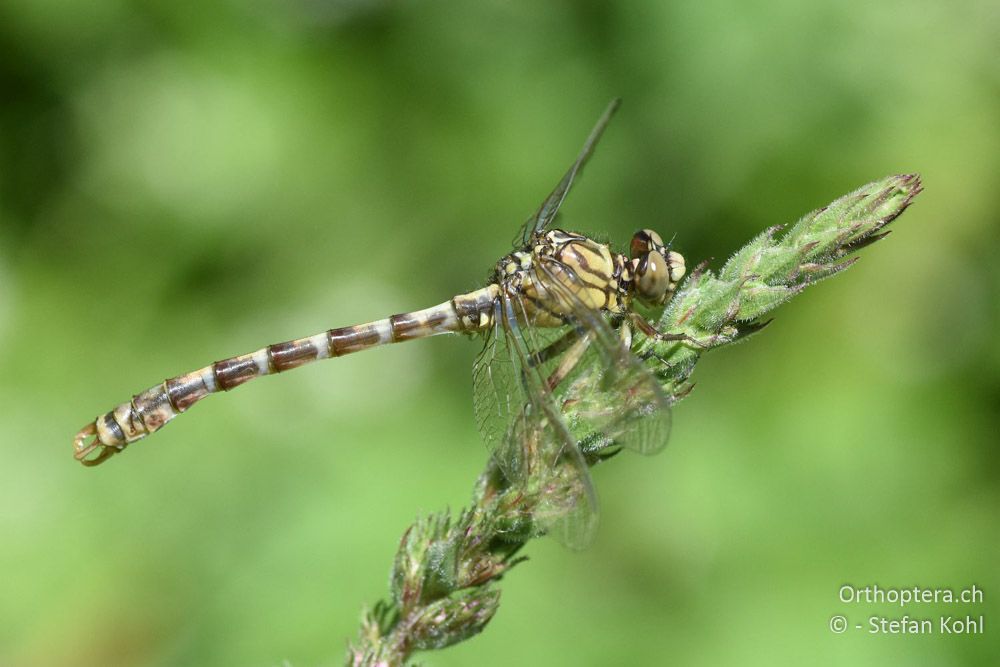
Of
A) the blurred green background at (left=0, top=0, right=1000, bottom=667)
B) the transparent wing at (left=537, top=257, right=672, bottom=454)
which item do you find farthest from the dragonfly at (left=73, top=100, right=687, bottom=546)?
the blurred green background at (left=0, top=0, right=1000, bottom=667)

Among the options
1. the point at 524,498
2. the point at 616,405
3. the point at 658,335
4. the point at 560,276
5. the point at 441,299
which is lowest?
the point at 524,498

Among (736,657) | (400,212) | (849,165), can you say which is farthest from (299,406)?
(849,165)

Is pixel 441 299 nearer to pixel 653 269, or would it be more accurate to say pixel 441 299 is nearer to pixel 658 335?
pixel 653 269

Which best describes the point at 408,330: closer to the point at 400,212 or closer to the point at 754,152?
the point at 400,212

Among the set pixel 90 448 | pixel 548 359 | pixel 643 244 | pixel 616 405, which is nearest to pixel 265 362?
pixel 90 448

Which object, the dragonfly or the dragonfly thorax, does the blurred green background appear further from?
the dragonfly thorax

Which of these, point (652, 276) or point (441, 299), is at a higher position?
point (441, 299)

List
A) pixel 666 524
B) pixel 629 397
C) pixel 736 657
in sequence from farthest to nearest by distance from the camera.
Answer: pixel 666 524 < pixel 736 657 < pixel 629 397
